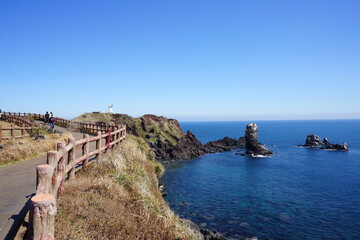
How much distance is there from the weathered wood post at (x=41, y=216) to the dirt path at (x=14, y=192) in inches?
78.1

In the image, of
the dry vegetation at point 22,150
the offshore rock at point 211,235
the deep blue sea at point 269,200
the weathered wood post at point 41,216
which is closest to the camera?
the weathered wood post at point 41,216

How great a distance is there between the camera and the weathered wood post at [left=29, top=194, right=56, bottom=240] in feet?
12.8

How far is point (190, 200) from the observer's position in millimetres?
24781

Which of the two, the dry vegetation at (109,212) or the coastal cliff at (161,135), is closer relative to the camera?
the dry vegetation at (109,212)

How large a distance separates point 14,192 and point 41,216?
592 centimetres

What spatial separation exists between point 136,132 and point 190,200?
114 ft

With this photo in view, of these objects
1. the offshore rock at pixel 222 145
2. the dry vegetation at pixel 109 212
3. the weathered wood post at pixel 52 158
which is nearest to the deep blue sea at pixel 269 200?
the dry vegetation at pixel 109 212

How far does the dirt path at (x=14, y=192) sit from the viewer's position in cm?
609

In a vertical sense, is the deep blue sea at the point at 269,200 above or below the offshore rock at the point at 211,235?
below

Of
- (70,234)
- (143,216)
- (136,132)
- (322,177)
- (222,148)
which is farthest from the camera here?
(222,148)

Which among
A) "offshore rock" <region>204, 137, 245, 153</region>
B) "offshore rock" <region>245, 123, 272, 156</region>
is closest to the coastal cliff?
"offshore rock" <region>204, 137, 245, 153</region>

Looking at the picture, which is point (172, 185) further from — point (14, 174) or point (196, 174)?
point (14, 174)

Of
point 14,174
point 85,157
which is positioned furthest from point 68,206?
point 14,174

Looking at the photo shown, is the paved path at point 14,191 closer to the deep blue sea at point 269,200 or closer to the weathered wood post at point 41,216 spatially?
the weathered wood post at point 41,216
